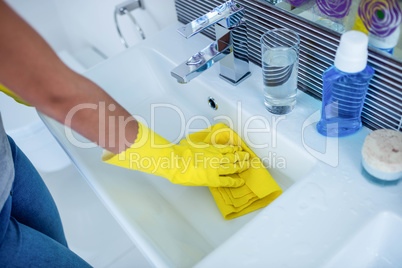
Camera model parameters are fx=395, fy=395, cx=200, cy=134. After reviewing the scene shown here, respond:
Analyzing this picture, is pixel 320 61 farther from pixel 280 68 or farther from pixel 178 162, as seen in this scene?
pixel 178 162

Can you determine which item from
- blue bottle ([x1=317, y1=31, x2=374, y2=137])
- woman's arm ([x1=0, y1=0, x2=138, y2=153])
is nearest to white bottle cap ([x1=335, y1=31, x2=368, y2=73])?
blue bottle ([x1=317, y1=31, x2=374, y2=137])

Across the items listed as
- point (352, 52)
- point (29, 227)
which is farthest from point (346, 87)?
point (29, 227)

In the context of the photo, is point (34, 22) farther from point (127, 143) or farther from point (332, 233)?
point (332, 233)

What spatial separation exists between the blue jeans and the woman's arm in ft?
0.96

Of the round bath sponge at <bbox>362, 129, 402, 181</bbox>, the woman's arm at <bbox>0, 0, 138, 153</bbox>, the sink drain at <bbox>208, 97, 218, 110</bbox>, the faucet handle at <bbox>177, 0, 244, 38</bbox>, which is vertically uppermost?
the woman's arm at <bbox>0, 0, 138, 153</bbox>

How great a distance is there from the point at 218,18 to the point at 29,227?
0.57 metres

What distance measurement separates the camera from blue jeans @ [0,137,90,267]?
75 cm

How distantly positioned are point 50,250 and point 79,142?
0.76 ft

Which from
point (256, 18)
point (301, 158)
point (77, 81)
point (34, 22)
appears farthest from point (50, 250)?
point (34, 22)

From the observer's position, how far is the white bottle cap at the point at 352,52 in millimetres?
585

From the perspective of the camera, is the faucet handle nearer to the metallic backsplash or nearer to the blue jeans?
the metallic backsplash

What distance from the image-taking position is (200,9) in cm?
102

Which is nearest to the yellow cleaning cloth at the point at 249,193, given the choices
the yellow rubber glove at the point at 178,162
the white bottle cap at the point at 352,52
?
the yellow rubber glove at the point at 178,162

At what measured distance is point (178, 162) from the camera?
2.50ft
